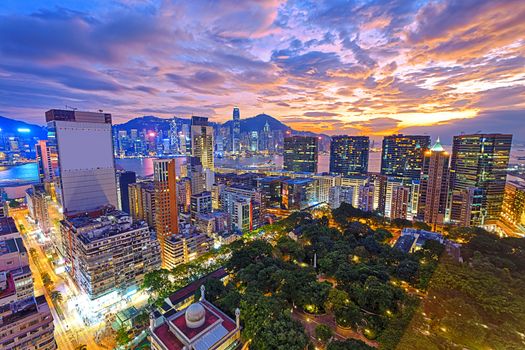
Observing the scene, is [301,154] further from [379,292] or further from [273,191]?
[379,292]

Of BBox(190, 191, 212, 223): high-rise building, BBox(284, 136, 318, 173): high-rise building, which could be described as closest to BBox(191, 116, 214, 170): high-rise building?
BBox(284, 136, 318, 173): high-rise building

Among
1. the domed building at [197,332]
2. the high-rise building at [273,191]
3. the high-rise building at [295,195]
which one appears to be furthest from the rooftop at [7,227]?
the high-rise building at [295,195]

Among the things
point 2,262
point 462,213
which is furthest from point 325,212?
point 2,262

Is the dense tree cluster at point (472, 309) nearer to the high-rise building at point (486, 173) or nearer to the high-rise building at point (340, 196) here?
the high-rise building at point (486, 173)

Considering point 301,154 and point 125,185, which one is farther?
point 301,154

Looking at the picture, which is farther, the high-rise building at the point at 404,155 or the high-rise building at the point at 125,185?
the high-rise building at the point at 404,155

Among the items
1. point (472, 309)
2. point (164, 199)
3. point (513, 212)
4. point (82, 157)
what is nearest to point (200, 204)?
point (164, 199)

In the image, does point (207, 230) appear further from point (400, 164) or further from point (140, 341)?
point (400, 164)
